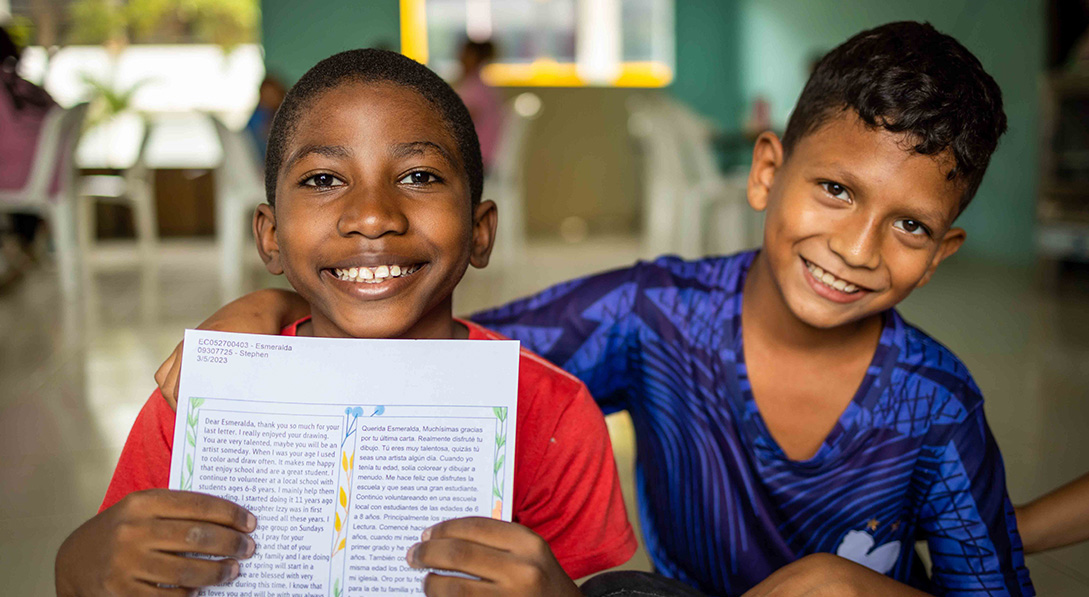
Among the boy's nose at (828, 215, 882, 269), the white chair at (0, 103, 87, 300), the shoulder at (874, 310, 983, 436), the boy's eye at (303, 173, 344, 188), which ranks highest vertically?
the boy's eye at (303, 173, 344, 188)

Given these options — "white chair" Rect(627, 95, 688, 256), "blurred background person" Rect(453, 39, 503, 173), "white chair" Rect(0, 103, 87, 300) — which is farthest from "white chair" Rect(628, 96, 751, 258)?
"white chair" Rect(0, 103, 87, 300)

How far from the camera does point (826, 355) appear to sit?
3.23 ft

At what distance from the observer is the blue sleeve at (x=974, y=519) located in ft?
2.85

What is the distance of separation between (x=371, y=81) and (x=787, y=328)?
0.54 metres

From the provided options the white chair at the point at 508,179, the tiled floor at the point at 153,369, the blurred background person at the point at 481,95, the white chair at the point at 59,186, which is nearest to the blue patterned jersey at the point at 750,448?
the tiled floor at the point at 153,369

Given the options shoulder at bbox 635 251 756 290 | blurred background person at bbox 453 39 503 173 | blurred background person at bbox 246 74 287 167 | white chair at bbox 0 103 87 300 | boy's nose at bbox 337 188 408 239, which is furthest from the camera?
blurred background person at bbox 246 74 287 167

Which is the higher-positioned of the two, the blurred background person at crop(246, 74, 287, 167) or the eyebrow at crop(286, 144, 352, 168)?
the eyebrow at crop(286, 144, 352, 168)

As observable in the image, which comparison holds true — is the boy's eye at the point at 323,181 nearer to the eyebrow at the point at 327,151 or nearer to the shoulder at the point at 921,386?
the eyebrow at the point at 327,151

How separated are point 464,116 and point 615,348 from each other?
38 cm

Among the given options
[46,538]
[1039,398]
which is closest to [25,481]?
[46,538]

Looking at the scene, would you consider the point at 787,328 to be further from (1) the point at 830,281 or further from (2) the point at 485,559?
(2) the point at 485,559

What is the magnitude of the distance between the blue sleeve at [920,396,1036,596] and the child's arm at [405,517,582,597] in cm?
48

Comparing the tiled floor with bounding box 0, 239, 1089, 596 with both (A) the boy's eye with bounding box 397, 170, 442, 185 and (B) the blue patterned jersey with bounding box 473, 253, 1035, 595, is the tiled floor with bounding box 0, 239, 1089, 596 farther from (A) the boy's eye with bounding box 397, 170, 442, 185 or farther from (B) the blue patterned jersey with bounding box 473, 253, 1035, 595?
(A) the boy's eye with bounding box 397, 170, 442, 185

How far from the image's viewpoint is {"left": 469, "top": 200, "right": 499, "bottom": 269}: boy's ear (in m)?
0.83
